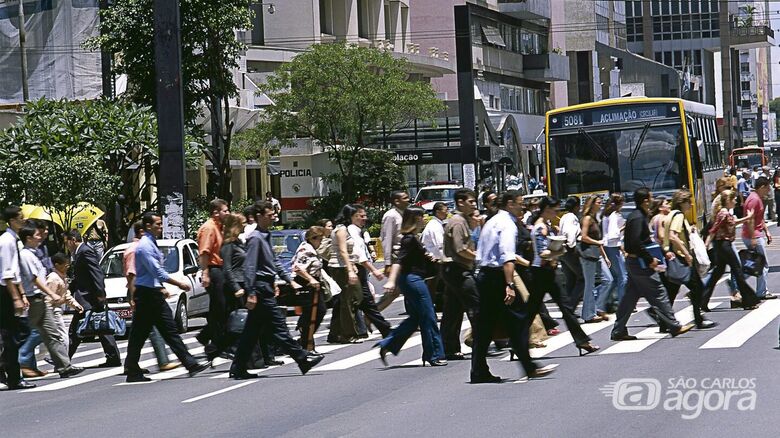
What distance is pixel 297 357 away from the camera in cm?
1385

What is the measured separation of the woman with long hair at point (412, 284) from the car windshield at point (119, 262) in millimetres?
8360

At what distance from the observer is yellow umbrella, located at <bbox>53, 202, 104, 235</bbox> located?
29.3 m

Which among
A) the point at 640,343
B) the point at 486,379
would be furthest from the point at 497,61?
the point at 486,379

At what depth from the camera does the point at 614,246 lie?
18562 mm

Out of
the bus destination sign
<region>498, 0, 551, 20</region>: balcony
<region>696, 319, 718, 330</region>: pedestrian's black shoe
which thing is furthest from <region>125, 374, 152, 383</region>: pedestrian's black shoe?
<region>498, 0, 551, 20</region>: balcony

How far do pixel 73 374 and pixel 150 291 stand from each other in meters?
2.41

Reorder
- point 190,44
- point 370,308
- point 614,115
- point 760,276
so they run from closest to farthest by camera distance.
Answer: point 370,308, point 760,276, point 614,115, point 190,44

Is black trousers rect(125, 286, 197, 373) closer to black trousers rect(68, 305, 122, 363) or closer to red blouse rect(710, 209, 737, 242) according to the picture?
black trousers rect(68, 305, 122, 363)

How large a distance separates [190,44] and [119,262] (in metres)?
12.3

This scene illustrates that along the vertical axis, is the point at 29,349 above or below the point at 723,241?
below

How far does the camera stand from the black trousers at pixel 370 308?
16.5 meters

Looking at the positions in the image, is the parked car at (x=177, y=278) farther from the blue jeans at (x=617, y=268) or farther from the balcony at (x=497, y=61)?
the balcony at (x=497, y=61)

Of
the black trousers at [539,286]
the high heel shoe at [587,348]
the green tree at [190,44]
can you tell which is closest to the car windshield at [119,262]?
the high heel shoe at [587,348]

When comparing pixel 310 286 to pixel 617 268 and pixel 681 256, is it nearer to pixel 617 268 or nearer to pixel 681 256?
pixel 681 256
